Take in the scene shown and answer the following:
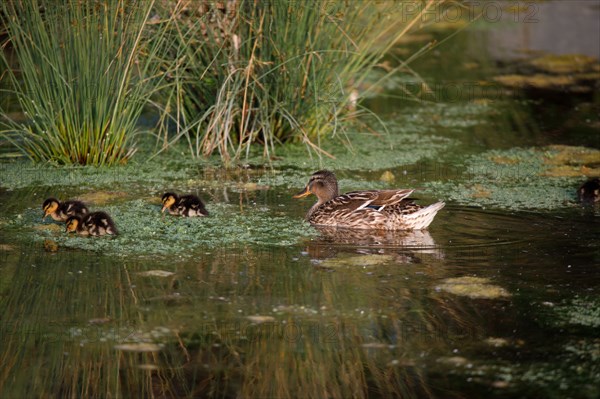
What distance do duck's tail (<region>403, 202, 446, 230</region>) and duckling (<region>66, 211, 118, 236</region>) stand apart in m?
2.13

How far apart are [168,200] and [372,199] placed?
1.54 metres

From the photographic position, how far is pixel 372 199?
8195 mm

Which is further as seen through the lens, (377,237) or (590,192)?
(590,192)

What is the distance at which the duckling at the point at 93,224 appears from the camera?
763 cm

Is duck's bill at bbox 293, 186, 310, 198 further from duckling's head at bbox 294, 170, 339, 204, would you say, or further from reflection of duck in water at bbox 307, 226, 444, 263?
reflection of duck in water at bbox 307, 226, 444, 263

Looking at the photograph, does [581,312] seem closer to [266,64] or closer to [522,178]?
[522,178]

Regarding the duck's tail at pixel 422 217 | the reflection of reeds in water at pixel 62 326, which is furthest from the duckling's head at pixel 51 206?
the duck's tail at pixel 422 217

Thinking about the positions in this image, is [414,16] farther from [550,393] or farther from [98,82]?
[550,393]

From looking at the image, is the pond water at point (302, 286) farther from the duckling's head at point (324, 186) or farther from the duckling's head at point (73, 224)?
the duckling's head at point (324, 186)

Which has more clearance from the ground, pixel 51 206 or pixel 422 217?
pixel 51 206

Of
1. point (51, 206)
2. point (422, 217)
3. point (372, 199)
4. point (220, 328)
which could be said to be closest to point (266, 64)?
point (372, 199)

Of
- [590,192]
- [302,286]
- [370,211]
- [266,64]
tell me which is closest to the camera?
[302,286]

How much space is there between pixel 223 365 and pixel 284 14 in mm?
5129

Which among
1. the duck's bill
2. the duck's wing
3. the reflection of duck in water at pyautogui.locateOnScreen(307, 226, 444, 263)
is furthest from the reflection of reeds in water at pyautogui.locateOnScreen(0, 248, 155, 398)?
the duck's bill
